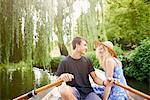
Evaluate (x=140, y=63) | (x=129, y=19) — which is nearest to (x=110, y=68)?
(x=140, y=63)

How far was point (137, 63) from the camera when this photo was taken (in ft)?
43.5

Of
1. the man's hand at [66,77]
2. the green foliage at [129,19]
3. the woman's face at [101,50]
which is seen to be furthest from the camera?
the green foliage at [129,19]

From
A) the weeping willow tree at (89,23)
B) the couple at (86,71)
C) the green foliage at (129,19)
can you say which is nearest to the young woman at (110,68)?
the couple at (86,71)

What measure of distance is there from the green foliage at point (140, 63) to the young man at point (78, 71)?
9047mm

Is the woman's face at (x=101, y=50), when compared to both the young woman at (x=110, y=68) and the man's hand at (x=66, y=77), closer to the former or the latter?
the young woman at (x=110, y=68)

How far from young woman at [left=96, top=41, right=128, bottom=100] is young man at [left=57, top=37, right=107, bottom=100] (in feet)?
0.32

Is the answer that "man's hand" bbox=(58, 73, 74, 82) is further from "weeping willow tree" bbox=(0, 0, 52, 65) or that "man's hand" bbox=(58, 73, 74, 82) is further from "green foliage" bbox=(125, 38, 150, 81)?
"green foliage" bbox=(125, 38, 150, 81)

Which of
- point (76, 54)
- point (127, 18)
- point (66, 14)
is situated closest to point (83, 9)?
point (66, 14)

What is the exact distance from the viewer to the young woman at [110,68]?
148 inches

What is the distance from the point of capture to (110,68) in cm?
375

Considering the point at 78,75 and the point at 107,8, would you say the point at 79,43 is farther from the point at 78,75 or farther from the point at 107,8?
the point at 107,8

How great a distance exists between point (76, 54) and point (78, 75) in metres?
0.21

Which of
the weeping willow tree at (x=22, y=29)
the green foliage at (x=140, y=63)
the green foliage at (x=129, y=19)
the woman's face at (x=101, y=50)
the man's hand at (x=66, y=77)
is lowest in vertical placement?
the green foliage at (x=140, y=63)

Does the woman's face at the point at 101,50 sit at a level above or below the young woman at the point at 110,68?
above
